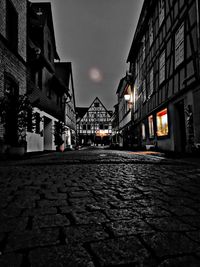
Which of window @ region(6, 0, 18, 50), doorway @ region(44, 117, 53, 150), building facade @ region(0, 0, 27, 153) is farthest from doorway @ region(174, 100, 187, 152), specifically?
doorway @ region(44, 117, 53, 150)

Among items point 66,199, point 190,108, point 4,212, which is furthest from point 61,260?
point 190,108

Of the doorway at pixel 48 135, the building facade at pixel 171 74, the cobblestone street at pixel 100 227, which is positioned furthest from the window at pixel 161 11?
the cobblestone street at pixel 100 227

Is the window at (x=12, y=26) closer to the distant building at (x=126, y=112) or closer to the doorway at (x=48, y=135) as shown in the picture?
the doorway at (x=48, y=135)

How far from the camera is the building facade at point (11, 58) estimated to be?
879cm

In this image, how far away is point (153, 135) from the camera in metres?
15.5

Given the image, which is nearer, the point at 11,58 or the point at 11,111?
the point at 11,111

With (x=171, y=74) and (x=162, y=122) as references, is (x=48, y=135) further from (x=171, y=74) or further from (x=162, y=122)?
(x=171, y=74)

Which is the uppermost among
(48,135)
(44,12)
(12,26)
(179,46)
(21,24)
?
(44,12)

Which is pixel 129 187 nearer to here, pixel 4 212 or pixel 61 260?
pixel 4 212

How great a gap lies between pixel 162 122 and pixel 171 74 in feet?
10.6

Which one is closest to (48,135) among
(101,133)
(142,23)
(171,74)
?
(171,74)

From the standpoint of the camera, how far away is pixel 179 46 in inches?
402

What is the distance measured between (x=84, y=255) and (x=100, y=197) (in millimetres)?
1259

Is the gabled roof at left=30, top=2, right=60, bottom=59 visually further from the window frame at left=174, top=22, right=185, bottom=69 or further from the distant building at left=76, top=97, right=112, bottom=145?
the distant building at left=76, top=97, right=112, bottom=145
